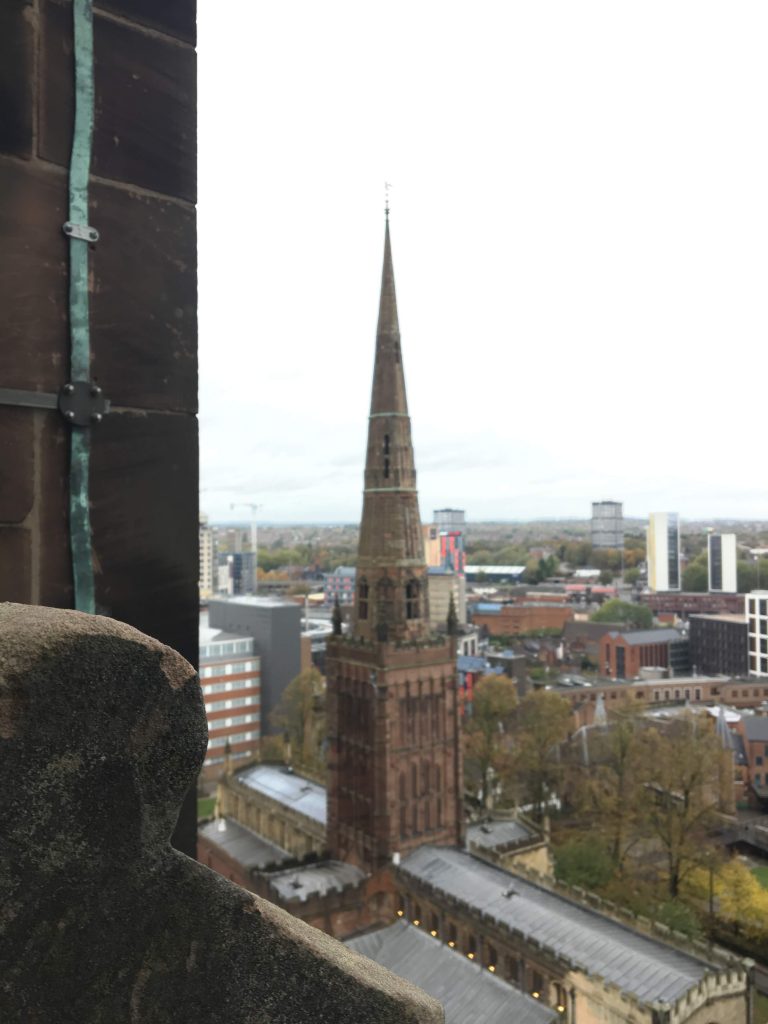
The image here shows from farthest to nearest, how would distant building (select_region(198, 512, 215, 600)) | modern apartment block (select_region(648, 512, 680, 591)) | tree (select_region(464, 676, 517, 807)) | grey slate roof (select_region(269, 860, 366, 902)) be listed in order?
distant building (select_region(198, 512, 215, 600)) < modern apartment block (select_region(648, 512, 680, 591)) < tree (select_region(464, 676, 517, 807)) < grey slate roof (select_region(269, 860, 366, 902))

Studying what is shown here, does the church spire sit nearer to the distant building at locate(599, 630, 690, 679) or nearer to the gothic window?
the gothic window

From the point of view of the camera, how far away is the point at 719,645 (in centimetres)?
9994

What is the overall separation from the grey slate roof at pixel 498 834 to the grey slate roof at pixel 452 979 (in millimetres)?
13826

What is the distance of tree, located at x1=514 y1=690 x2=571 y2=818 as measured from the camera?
5859 centimetres

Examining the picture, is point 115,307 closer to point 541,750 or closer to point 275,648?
point 541,750

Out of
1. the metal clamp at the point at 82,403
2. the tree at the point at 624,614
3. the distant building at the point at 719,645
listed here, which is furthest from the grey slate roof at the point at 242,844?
the tree at the point at 624,614

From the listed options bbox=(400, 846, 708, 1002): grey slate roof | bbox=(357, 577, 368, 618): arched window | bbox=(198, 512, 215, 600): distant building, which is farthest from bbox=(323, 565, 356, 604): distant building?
bbox=(400, 846, 708, 1002): grey slate roof

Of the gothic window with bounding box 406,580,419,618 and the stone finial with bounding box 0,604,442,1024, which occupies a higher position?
the stone finial with bounding box 0,604,442,1024

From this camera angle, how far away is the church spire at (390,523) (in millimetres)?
41344

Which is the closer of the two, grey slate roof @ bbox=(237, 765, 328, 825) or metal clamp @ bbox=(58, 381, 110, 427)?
metal clamp @ bbox=(58, 381, 110, 427)

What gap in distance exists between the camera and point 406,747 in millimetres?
41312

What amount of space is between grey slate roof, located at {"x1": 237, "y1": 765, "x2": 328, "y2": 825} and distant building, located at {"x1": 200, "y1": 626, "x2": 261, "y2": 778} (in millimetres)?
16531

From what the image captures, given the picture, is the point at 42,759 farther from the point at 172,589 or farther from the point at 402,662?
the point at 402,662

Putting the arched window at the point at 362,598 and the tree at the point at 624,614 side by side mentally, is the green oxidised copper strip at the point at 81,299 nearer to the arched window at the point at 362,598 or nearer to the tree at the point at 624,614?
the arched window at the point at 362,598
